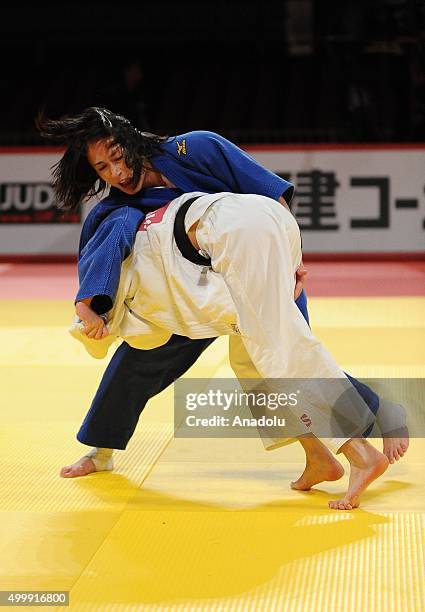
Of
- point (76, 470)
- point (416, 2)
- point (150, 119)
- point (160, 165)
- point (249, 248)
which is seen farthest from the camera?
point (150, 119)

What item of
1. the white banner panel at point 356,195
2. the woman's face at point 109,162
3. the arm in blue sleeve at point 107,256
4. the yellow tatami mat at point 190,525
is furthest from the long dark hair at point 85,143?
the white banner panel at point 356,195

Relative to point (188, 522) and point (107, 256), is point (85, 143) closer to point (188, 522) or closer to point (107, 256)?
point (107, 256)

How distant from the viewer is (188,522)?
3.40 metres

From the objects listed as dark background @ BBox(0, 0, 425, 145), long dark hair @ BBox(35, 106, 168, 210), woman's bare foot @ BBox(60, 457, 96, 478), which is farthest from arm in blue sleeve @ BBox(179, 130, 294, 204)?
dark background @ BBox(0, 0, 425, 145)

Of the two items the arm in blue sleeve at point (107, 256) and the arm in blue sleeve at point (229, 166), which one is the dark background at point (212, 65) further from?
the arm in blue sleeve at point (107, 256)

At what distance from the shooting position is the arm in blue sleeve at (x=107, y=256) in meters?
3.50

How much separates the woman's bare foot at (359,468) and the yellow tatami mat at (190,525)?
0.05 m

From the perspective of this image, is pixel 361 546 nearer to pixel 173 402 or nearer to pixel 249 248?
pixel 249 248

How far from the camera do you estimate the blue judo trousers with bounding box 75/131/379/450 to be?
3.55m

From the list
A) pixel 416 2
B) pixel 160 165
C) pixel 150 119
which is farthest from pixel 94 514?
pixel 150 119

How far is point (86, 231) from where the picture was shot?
377 cm

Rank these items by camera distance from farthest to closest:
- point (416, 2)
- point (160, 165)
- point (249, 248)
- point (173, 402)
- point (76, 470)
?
point (416, 2) → point (173, 402) → point (76, 470) → point (160, 165) → point (249, 248)

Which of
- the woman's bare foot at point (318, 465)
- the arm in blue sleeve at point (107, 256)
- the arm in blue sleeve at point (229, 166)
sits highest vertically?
the arm in blue sleeve at point (229, 166)

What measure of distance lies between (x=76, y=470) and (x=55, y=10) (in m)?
A: 13.4
